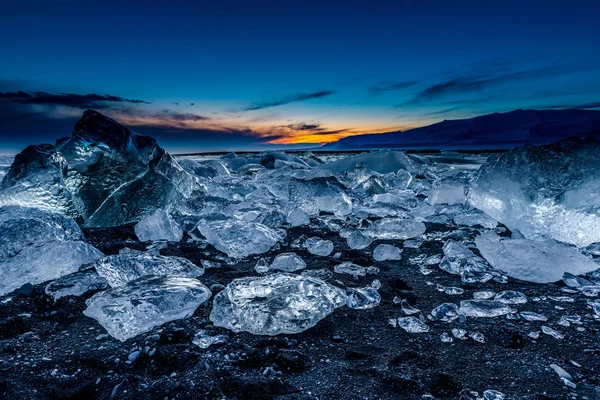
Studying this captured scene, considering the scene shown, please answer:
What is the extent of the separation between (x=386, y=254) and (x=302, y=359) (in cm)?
97

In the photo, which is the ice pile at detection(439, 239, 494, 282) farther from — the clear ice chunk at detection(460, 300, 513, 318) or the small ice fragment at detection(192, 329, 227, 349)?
the small ice fragment at detection(192, 329, 227, 349)

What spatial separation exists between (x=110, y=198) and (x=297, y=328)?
2082mm

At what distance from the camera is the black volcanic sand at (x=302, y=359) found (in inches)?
32.8

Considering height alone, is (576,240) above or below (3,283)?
above

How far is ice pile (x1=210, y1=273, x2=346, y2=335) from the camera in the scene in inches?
43.3

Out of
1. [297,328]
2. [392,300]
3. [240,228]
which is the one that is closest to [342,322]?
[297,328]

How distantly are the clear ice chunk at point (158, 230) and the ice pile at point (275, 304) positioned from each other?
1.06 m

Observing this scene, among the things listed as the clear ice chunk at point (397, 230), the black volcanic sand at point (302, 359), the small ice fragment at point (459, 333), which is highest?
the clear ice chunk at point (397, 230)

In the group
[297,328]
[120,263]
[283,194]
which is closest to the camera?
[297,328]

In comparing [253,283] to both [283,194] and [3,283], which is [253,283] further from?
[283,194]

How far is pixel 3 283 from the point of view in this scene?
1.36 meters

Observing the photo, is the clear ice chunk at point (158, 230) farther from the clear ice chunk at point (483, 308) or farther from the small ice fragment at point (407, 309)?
the clear ice chunk at point (483, 308)

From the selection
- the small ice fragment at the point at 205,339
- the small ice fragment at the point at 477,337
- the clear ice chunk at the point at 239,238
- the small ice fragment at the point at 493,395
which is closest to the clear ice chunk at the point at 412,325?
the small ice fragment at the point at 477,337

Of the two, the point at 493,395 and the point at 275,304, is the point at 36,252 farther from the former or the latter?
the point at 493,395
